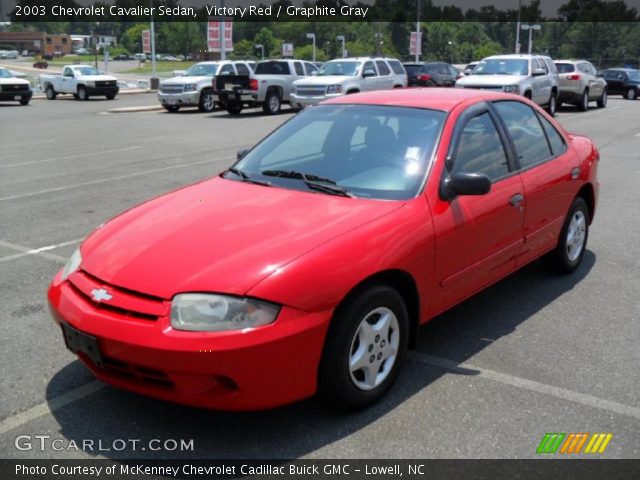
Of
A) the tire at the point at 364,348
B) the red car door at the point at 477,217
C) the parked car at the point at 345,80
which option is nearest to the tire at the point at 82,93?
the parked car at the point at 345,80

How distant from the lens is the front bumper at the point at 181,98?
24.7 meters

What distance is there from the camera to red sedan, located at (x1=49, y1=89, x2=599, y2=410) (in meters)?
2.96

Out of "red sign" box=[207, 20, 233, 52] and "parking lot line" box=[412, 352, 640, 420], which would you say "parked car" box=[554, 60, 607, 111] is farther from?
"parking lot line" box=[412, 352, 640, 420]

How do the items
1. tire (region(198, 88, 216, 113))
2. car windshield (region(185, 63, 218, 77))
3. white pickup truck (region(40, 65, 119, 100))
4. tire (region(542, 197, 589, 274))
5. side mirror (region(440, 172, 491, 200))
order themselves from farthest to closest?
white pickup truck (region(40, 65, 119, 100)) → car windshield (region(185, 63, 218, 77)) → tire (region(198, 88, 216, 113)) → tire (region(542, 197, 589, 274)) → side mirror (region(440, 172, 491, 200))

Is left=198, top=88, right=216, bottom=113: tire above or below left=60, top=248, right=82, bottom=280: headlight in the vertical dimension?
above

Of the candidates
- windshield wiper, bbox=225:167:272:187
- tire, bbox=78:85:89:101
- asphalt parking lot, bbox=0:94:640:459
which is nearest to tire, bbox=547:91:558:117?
asphalt parking lot, bbox=0:94:640:459

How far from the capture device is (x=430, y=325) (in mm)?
4613

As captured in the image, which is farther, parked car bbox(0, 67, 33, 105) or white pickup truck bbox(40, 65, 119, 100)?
white pickup truck bbox(40, 65, 119, 100)

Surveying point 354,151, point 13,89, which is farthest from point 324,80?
point 354,151

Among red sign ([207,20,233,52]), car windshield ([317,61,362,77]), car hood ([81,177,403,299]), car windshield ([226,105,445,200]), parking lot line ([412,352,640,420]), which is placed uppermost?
red sign ([207,20,233,52])

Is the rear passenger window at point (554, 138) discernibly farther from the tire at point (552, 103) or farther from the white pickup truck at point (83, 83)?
the white pickup truck at point (83, 83)

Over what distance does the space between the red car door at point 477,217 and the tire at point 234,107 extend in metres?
19.7

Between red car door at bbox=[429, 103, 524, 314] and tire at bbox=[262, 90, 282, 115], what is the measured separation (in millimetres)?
19657

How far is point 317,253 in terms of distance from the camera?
316 centimetres
